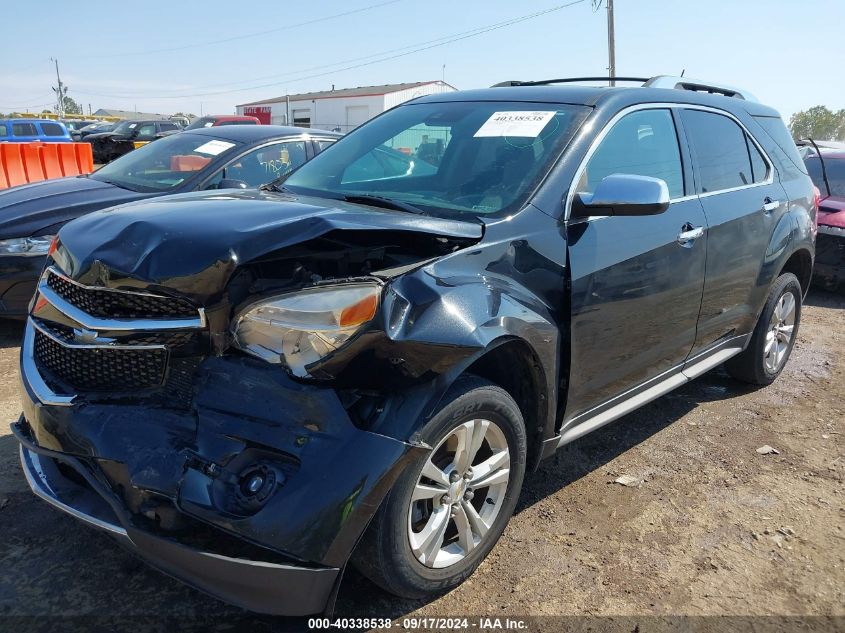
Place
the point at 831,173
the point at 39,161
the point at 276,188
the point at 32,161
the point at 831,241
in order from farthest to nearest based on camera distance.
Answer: the point at 39,161
the point at 32,161
the point at 831,173
the point at 831,241
the point at 276,188

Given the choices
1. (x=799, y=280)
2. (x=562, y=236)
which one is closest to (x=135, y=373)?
(x=562, y=236)

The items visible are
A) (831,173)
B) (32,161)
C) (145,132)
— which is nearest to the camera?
(831,173)

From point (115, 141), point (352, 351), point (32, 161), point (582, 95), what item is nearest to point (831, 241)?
point (582, 95)

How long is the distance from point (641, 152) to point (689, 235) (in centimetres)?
48

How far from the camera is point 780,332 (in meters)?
4.85

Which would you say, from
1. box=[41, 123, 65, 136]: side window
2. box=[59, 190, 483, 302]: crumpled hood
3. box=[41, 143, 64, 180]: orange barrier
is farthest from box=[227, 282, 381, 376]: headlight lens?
box=[41, 123, 65, 136]: side window

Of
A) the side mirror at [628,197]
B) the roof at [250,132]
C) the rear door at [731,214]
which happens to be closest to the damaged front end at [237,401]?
the side mirror at [628,197]

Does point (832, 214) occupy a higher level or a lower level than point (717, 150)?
lower

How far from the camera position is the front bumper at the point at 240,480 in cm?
189

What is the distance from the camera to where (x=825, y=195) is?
26.5ft

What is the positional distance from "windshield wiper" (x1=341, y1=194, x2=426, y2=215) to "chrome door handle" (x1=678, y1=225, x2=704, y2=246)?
139cm

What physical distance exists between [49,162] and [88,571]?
37.6ft

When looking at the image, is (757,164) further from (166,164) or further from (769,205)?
(166,164)

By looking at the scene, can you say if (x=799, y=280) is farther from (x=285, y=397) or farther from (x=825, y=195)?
(x=285, y=397)
